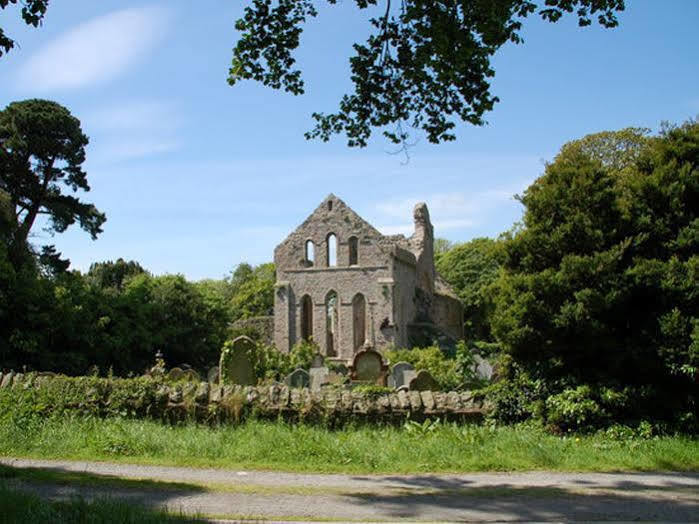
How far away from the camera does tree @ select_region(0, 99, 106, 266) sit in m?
36.4

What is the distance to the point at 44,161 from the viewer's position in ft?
125

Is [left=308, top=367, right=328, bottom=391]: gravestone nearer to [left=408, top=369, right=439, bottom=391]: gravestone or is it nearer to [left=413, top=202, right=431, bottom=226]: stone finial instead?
[left=408, top=369, right=439, bottom=391]: gravestone

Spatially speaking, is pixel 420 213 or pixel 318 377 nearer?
pixel 318 377

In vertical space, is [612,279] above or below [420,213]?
below

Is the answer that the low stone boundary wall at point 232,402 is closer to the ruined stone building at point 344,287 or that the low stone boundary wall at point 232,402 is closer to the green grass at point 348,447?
the green grass at point 348,447

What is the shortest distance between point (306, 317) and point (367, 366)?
17.9m

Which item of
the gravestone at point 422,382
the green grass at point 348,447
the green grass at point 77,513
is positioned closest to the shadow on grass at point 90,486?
the green grass at point 77,513

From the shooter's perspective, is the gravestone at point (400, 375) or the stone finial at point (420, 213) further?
the stone finial at point (420, 213)

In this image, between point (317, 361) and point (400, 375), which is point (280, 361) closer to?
point (317, 361)

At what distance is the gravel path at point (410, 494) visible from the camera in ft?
20.8

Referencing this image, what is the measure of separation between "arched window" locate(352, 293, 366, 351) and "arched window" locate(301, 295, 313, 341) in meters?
2.47

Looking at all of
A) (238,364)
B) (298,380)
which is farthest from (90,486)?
(298,380)

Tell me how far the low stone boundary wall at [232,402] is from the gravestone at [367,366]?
384 inches

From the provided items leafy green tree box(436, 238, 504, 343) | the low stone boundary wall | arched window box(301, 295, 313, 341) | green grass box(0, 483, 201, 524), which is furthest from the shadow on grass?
leafy green tree box(436, 238, 504, 343)
